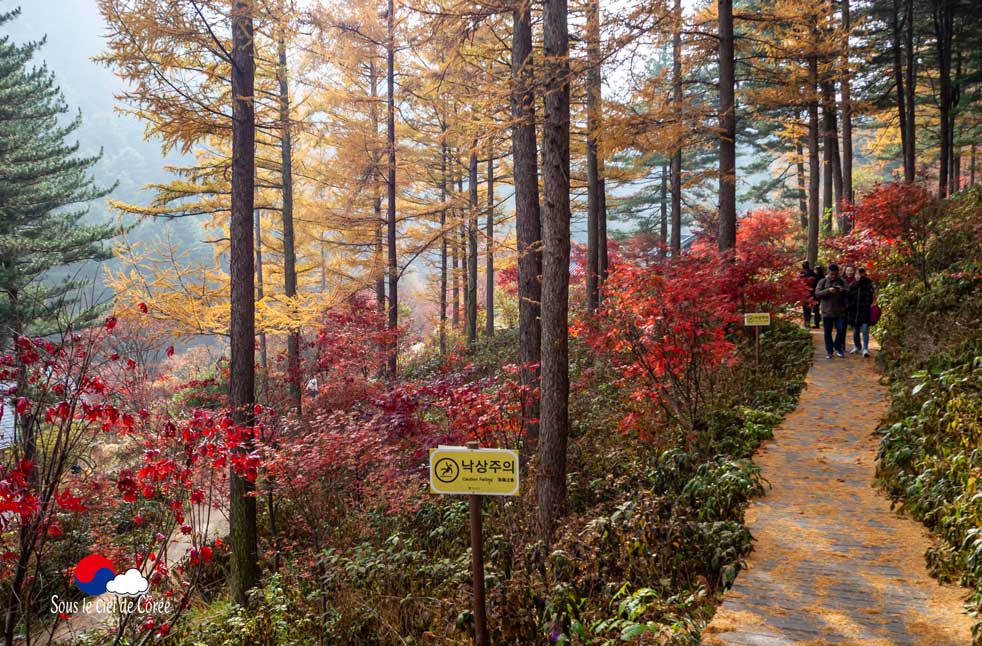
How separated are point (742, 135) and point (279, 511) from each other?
993 inches

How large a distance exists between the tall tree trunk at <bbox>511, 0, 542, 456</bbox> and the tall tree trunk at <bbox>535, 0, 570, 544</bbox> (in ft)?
4.00

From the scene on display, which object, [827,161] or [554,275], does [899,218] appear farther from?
[827,161]

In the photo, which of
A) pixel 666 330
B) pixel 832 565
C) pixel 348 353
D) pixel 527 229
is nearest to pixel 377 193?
pixel 348 353

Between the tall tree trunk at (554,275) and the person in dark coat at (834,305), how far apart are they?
6827 millimetres

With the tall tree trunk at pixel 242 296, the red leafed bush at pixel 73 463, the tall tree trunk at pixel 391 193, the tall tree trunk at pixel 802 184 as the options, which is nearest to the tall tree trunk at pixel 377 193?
the tall tree trunk at pixel 391 193

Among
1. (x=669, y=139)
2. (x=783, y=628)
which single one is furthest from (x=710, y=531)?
(x=669, y=139)

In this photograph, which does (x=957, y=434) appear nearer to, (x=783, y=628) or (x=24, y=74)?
(x=783, y=628)

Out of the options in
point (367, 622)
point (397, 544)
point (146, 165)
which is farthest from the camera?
point (146, 165)

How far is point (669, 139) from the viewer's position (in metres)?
10.3

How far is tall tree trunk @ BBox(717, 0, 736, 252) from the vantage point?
10.2m

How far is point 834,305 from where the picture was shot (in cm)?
992

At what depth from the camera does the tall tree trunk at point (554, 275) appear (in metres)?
5.64

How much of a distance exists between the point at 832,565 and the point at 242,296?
7.11m

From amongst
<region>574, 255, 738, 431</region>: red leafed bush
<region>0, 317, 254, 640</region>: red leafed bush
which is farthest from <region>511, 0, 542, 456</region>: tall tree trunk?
<region>0, 317, 254, 640</region>: red leafed bush
